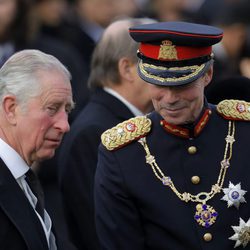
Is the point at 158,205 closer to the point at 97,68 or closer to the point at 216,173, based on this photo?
the point at 216,173

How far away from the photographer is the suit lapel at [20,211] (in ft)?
13.5

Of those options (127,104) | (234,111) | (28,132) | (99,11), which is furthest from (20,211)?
(99,11)

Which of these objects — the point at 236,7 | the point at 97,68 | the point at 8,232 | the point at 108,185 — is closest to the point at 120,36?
the point at 97,68

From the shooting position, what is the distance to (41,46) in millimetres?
7719

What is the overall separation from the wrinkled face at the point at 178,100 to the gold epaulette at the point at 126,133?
0.63ft

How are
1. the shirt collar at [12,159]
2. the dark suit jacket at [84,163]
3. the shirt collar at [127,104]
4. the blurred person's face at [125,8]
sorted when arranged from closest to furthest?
the shirt collar at [12,159], the dark suit jacket at [84,163], the shirt collar at [127,104], the blurred person's face at [125,8]

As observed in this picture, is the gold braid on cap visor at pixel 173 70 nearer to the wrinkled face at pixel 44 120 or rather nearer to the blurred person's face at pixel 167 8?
the wrinkled face at pixel 44 120

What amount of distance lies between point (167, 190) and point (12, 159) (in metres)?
0.72

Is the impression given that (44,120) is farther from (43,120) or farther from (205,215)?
(205,215)

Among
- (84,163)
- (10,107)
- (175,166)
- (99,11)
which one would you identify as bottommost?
(99,11)

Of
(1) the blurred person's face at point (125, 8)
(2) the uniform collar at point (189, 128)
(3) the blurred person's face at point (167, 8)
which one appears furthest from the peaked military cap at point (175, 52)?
(3) the blurred person's face at point (167, 8)

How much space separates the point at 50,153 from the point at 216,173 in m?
0.77

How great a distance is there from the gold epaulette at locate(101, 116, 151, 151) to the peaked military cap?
0.27m

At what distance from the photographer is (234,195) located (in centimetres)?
437
